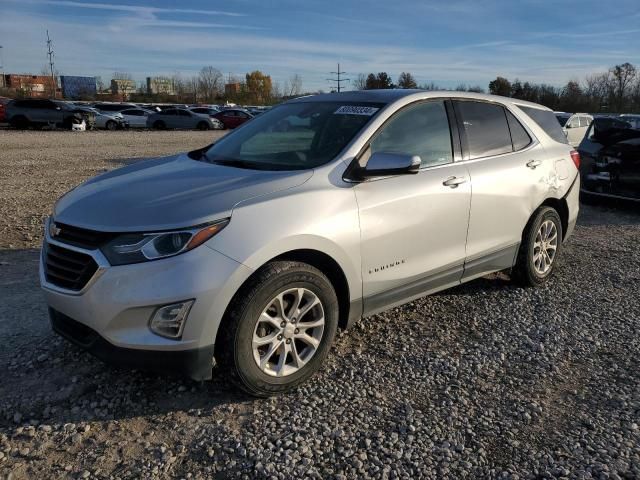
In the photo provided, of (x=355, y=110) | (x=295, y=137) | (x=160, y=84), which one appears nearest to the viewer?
(x=355, y=110)

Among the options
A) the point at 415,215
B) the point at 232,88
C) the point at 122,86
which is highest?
the point at 122,86

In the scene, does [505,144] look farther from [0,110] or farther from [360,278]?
[0,110]

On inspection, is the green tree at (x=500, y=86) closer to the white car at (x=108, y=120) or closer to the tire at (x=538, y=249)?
the white car at (x=108, y=120)

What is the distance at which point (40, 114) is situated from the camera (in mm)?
28547

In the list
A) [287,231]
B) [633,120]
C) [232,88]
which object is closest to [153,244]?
[287,231]

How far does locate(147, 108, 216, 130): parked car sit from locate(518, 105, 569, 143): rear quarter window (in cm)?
3047

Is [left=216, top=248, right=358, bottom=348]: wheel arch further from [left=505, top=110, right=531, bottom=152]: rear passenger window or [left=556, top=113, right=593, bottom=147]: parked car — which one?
[left=556, top=113, right=593, bottom=147]: parked car

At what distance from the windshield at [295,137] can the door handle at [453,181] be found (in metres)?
0.73

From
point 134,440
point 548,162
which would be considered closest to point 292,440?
point 134,440

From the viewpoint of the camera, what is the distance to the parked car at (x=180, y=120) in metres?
34.2

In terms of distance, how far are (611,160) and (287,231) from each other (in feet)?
23.9

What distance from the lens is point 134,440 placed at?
2.91 m

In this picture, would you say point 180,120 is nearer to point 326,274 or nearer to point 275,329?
point 326,274

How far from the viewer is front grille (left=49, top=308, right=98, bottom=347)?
3.04 metres
